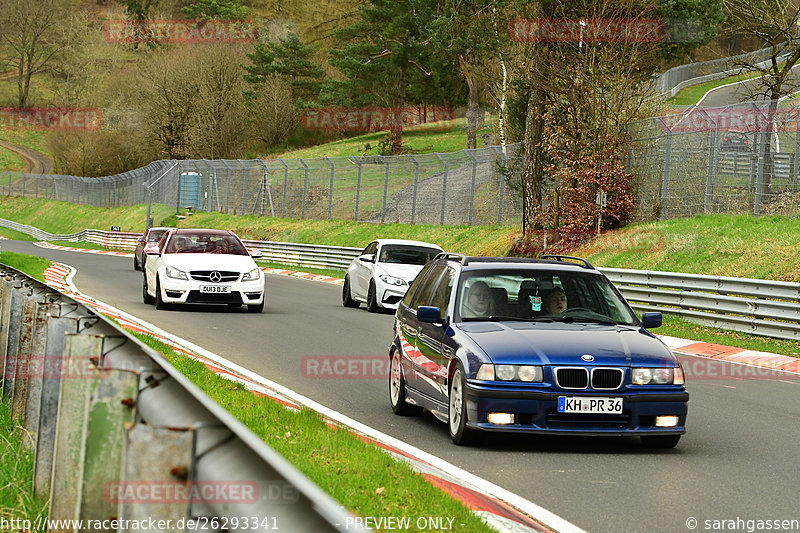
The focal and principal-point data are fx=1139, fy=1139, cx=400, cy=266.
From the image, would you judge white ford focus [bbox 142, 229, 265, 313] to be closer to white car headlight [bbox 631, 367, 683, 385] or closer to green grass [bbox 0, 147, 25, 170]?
white car headlight [bbox 631, 367, 683, 385]

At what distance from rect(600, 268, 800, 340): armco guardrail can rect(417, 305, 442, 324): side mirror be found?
1008 centimetres

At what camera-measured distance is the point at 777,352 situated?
17.3 metres

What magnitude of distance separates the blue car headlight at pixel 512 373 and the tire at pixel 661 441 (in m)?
1.21

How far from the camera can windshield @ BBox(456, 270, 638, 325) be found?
381 inches

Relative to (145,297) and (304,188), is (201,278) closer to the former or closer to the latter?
(145,297)

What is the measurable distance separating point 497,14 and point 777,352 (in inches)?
1448

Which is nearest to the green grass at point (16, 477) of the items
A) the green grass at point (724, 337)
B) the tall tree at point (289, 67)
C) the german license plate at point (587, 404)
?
the german license plate at point (587, 404)

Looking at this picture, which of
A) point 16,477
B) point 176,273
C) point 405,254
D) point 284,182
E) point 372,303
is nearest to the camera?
point 16,477

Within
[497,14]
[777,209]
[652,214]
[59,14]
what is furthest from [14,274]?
[59,14]

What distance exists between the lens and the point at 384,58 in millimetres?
85938

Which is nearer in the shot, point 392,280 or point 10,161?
point 392,280

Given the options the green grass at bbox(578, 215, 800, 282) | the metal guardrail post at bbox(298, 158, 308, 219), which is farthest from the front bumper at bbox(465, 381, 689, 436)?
the metal guardrail post at bbox(298, 158, 308, 219)

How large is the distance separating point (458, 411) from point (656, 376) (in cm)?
153

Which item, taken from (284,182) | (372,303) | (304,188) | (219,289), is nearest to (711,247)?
(372,303)
